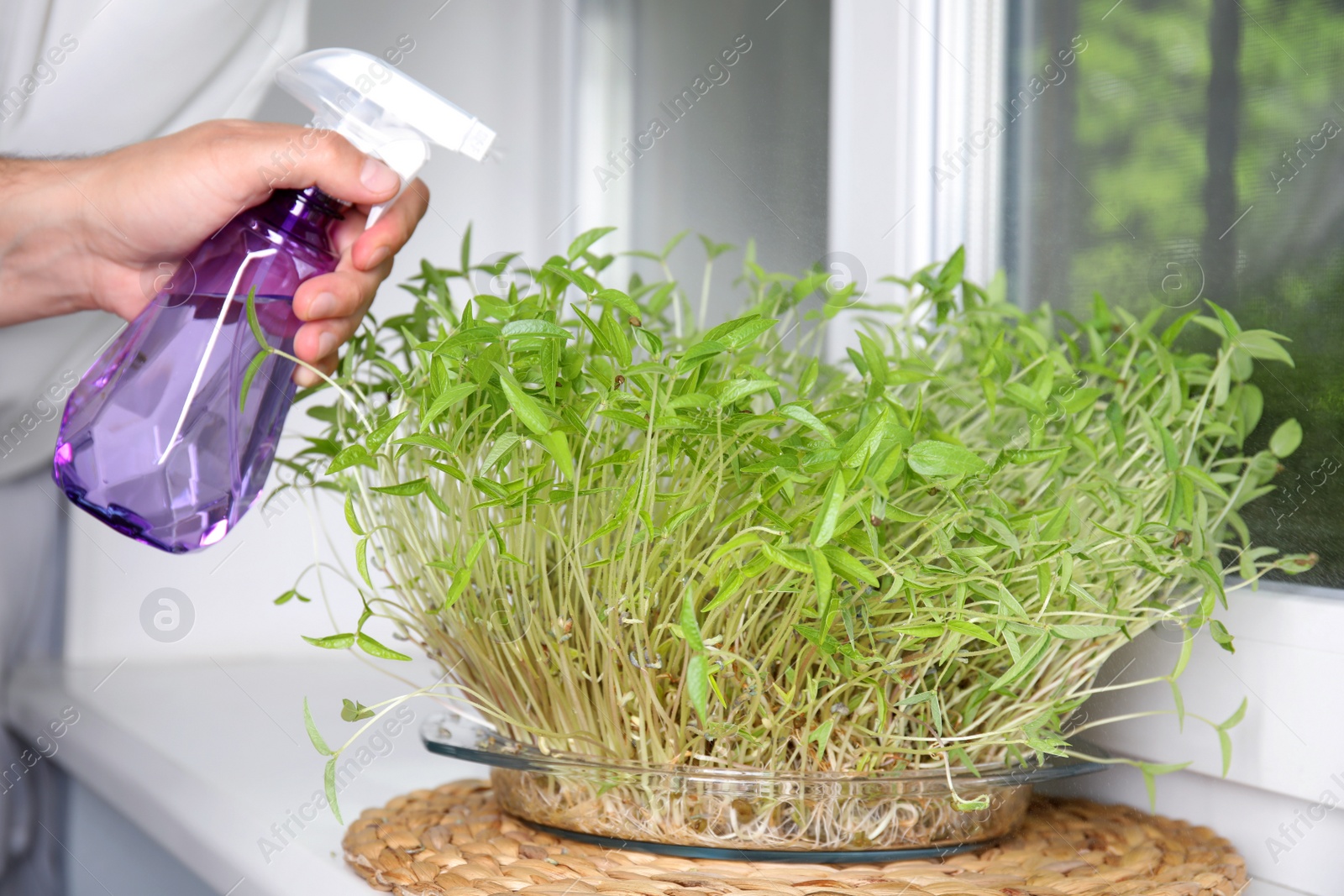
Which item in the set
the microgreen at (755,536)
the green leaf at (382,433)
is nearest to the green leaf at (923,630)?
the microgreen at (755,536)

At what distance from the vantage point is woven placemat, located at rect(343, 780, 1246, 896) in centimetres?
42

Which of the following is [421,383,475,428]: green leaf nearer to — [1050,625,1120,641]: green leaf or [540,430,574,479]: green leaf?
[540,430,574,479]: green leaf

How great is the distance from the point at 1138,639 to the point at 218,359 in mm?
546

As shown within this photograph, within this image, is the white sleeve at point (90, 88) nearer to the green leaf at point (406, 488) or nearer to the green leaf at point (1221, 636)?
the green leaf at point (406, 488)

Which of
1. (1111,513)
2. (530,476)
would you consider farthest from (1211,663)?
(530,476)

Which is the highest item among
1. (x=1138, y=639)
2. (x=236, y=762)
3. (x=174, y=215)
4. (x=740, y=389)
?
(x=174, y=215)

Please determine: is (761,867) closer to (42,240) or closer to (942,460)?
(942,460)

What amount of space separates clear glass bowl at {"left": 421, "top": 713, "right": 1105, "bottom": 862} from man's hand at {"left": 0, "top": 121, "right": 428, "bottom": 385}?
262mm

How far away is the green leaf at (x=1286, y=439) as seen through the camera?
0.53 meters

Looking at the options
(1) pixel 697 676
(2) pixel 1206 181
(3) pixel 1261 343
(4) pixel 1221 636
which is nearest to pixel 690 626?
(1) pixel 697 676

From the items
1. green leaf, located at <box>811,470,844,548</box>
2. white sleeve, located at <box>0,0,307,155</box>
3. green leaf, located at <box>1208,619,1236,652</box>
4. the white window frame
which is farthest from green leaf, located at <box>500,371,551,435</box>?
white sleeve, located at <box>0,0,307,155</box>

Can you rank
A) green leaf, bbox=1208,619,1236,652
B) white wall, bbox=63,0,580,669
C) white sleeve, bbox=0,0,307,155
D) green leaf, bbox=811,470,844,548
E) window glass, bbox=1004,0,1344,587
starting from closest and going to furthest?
green leaf, bbox=811,470,844,548 < green leaf, bbox=1208,619,1236,652 < window glass, bbox=1004,0,1344,587 < white sleeve, bbox=0,0,307,155 < white wall, bbox=63,0,580,669

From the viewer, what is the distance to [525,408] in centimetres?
35

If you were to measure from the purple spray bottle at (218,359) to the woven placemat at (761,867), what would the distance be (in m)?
0.20
